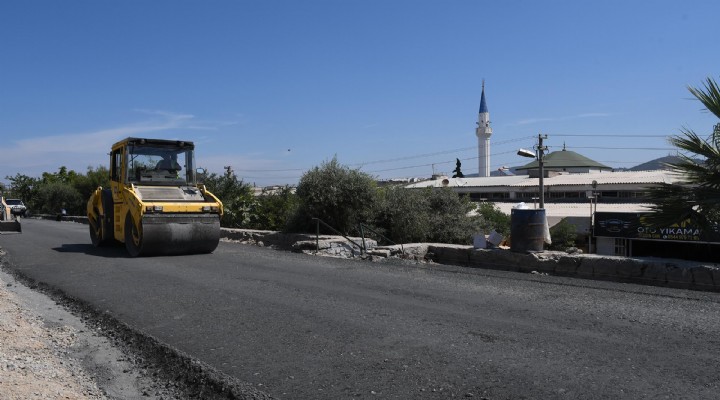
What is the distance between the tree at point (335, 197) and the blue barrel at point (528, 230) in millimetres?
6075

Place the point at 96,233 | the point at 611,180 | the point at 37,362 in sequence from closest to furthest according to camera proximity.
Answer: the point at 37,362 → the point at 96,233 → the point at 611,180

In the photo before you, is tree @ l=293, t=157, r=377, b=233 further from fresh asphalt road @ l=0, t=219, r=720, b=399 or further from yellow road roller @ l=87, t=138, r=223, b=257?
fresh asphalt road @ l=0, t=219, r=720, b=399

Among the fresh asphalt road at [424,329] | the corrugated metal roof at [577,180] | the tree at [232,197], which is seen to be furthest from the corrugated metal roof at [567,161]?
the fresh asphalt road at [424,329]

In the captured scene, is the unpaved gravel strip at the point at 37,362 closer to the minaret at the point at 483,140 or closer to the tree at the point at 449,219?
the tree at the point at 449,219

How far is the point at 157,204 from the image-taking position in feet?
44.7

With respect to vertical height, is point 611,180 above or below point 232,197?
above

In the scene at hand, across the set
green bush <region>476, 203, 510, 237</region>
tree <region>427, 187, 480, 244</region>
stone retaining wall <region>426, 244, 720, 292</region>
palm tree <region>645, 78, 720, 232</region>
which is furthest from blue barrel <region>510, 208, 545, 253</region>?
green bush <region>476, 203, 510, 237</region>

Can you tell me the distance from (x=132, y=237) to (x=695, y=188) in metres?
11.8

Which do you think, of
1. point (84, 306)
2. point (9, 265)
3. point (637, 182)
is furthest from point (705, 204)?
point (637, 182)

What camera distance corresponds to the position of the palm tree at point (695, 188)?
765cm

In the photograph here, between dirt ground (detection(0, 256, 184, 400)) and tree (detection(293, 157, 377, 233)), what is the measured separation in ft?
28.5

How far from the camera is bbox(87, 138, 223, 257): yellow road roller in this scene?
1361cm

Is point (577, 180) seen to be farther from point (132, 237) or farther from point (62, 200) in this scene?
point (132, 237)

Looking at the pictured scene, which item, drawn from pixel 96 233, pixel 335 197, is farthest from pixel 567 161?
pixel 96 233
